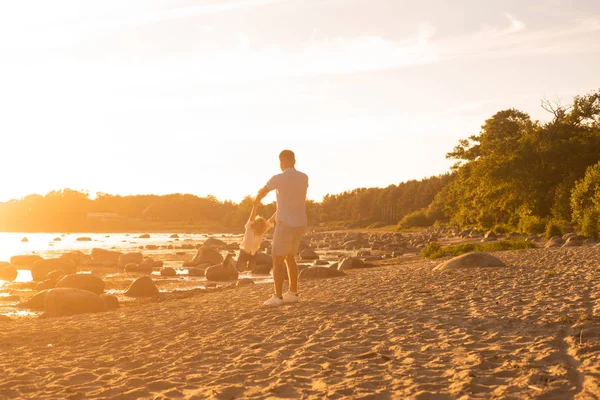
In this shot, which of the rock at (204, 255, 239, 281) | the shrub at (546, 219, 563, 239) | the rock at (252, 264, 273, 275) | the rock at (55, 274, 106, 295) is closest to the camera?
the rock at (55, 274, 106, 295)

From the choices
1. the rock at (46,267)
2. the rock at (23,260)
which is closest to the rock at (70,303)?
the rock at (46,267)

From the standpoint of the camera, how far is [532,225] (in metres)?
36.2

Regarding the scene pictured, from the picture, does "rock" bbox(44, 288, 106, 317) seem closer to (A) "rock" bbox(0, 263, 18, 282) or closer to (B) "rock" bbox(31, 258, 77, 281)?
(B) "rock" bbox(31, 258, 77, 281)

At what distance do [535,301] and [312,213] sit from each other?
384 ft

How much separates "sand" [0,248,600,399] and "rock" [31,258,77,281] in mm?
11928

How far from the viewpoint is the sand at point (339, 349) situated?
4773 mm

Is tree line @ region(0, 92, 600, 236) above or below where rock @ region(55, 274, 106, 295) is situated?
above

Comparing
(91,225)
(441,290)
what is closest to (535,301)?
(441,290)

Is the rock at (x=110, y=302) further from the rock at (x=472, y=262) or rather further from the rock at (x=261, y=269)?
the rock at (x=261, y=269)

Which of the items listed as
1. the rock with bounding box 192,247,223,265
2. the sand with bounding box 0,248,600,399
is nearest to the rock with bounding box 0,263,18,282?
the rock with bounding box 192,247,223,265

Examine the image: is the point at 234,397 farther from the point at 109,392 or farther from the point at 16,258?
the point at 16,258

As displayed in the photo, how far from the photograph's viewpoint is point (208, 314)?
9406 mm

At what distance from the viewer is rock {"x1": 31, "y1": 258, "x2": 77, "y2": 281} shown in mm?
21281

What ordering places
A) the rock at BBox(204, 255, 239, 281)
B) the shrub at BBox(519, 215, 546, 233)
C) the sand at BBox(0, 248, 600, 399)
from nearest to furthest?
the sand at BBox(0, 248, 600, 399) → the rock at BBox(204, 255, 239, 281) → the shrub at BBox(519, 215, 546, 233)
